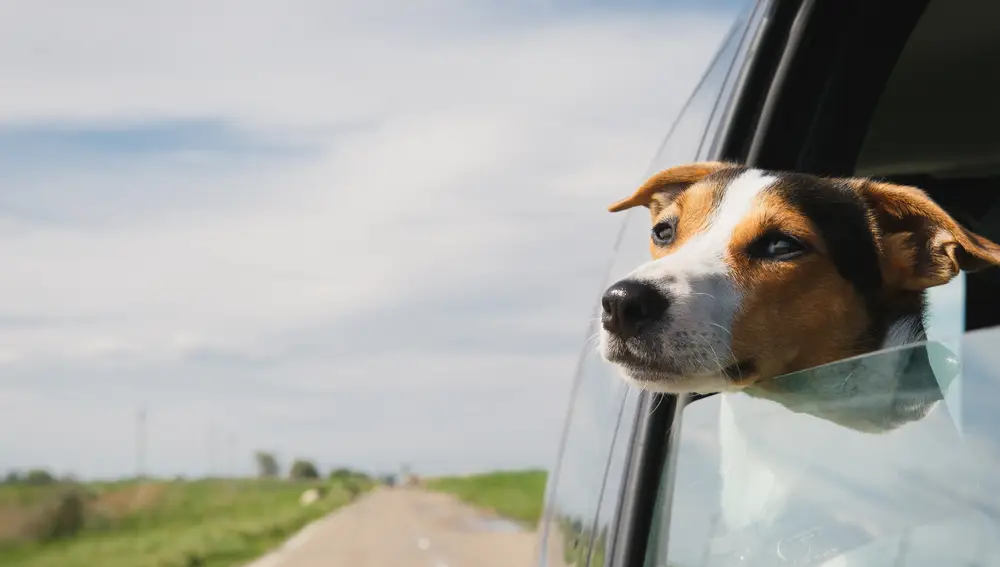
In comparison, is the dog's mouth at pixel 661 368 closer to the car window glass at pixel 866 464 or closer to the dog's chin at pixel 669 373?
the dog's chin at pixel 669 373

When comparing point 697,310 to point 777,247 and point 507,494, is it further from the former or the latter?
point 507,494

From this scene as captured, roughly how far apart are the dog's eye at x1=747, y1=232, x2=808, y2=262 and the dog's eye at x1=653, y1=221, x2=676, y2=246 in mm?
283

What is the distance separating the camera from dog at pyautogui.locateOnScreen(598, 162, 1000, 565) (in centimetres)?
247

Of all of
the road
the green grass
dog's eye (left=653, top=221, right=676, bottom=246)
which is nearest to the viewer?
dog's eye (left=653, top=221, right=676, bottom=246)

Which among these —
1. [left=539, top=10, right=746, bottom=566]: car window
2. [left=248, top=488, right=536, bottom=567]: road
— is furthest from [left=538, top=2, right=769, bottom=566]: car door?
[left=248, top=488, right=536, bottom=567]: road

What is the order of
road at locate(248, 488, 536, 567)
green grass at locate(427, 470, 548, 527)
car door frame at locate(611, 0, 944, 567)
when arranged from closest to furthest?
car door frame at locate(611, 0, 944, 567)
road at locate(248, 488, 536, 567)
green grass at locate(427, 470, 548, 527)

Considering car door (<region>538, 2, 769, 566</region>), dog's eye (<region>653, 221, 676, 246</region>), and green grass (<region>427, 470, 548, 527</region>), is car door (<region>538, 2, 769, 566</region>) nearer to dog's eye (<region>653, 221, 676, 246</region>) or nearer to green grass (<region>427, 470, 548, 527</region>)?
dog's eye (<region>653, 221, 676, 246</region>)

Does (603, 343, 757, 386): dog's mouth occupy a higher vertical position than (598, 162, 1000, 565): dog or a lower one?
lower

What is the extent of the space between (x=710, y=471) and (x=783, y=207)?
0.85m

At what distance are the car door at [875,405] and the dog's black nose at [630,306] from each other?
196 millimetres

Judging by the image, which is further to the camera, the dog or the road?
the road

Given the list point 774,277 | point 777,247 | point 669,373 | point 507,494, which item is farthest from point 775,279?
point 507,494

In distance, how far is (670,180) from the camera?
10.2 ft

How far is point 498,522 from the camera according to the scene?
74750mm
